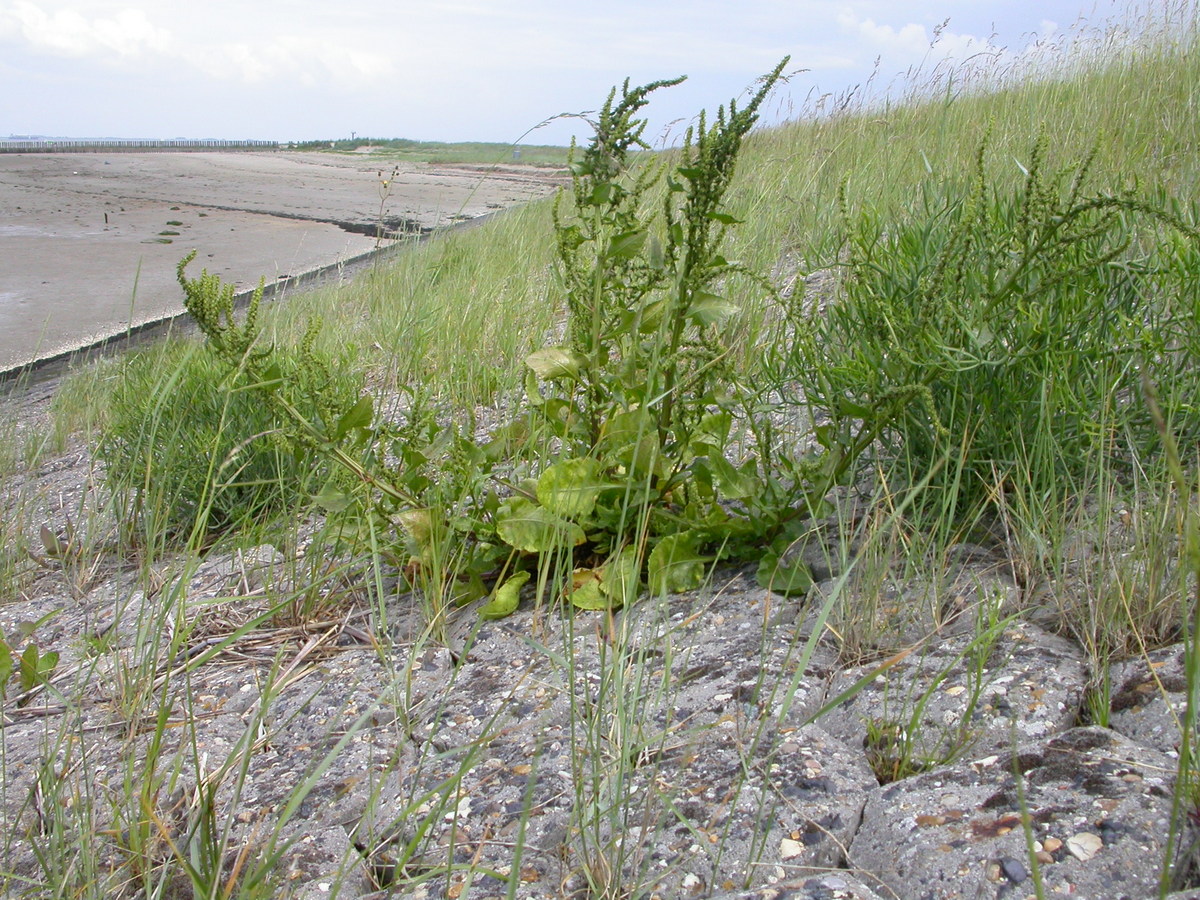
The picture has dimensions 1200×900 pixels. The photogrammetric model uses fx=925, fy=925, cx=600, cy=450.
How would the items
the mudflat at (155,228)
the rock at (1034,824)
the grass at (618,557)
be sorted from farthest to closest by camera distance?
1. the mudflat at (155,228)
2. the grass at (618,557)
3. the rock at (1034,824)

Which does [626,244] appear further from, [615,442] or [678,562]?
[678,562]

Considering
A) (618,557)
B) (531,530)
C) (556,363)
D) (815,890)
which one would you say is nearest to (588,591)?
(531,530)

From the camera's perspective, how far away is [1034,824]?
43.9 inches

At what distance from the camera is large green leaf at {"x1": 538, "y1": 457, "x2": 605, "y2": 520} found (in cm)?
191

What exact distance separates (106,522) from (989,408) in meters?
2.74

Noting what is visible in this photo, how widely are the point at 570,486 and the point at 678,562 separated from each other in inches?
10.8

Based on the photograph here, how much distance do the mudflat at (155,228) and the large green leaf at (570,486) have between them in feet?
2.09

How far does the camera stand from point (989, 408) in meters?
1.86

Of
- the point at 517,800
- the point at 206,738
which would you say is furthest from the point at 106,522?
the point at 517,800

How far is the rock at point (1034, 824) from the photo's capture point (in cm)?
104

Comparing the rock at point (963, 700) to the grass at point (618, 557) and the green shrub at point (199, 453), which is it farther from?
the green shrub at point (199, 453)

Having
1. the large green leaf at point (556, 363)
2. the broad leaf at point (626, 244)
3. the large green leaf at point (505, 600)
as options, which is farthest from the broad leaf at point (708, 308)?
the large green leaf at point (505, 600)

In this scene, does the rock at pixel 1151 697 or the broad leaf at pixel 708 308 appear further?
the broad leaf at pixel 708 308

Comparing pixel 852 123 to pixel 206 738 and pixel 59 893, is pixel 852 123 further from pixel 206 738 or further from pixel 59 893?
pixel 59 893
